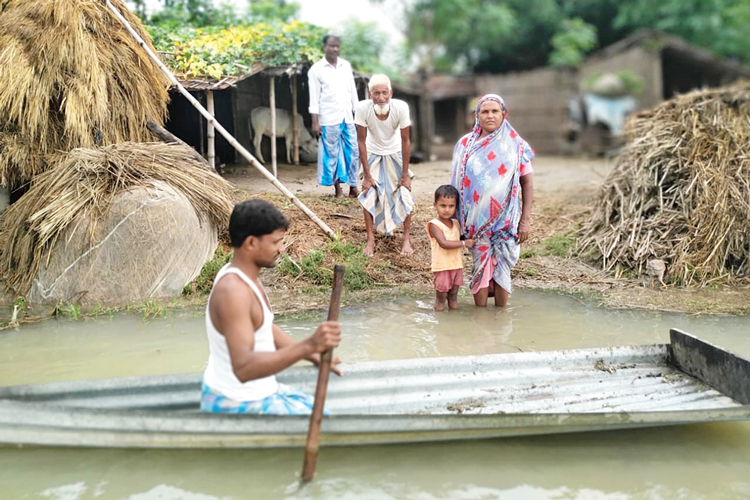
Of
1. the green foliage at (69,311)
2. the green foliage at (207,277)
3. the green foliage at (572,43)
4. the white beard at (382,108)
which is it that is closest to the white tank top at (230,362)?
the green foliage at (69,311)

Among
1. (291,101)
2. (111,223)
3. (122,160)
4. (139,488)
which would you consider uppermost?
(291,101)

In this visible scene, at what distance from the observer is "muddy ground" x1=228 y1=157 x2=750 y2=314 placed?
5582mm

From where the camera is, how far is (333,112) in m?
6.93

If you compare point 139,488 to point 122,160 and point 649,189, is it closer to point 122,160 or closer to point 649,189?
point 122,160

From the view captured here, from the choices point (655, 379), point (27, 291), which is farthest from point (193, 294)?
point (655, 379)

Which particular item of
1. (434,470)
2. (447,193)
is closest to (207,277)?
(447,193)

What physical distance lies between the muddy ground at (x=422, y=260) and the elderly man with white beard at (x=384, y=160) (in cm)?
23

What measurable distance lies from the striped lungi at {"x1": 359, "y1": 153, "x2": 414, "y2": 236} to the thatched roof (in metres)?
2.60

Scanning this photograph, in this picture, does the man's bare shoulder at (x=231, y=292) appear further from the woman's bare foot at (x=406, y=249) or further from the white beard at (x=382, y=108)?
the woman's bare foot at (x=406, y=249)

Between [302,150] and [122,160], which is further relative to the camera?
[302,150]

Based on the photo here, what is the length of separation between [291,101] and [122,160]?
8.12 ft

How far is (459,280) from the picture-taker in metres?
5.14

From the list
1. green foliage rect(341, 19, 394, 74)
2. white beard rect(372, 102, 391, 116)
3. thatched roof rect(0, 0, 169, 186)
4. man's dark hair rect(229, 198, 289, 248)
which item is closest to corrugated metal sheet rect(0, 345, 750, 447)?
man's dark hair rect(229, 198, 289, 248)

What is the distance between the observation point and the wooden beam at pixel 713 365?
3256 mm
